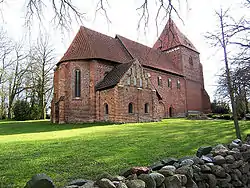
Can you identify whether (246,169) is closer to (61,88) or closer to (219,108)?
(61,88)

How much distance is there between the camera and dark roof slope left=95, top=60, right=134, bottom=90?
21750mm

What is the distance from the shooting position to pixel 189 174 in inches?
167

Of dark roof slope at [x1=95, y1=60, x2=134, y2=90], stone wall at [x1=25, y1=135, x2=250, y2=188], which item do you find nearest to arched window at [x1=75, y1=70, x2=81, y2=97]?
dark roof slope at [x1=95, y1=60, x2=134, y2=90]

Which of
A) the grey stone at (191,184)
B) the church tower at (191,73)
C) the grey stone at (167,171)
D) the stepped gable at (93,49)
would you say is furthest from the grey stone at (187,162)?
the church tower at (191,73)

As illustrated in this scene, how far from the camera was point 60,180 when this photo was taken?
4.21m

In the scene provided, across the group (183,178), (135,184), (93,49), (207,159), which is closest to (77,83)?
(93,49)

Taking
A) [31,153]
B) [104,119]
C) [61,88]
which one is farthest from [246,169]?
[61,88]

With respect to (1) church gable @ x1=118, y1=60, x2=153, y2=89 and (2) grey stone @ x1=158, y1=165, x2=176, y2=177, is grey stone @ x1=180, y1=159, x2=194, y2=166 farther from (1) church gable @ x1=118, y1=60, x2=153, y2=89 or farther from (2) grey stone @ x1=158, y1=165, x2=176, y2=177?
(1) church gable @ x1=118, y1=60, x2=153, y2=89

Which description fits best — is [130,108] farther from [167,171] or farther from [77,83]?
[167,171]

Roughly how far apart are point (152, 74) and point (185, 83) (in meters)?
8.89

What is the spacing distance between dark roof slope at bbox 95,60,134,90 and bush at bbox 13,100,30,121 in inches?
544

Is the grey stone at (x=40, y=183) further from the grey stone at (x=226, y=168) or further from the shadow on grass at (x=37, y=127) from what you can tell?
the shadow on grass at (x=37, y=127)

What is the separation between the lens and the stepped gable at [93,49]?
23.7 m

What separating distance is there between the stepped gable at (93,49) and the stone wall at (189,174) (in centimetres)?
1903
